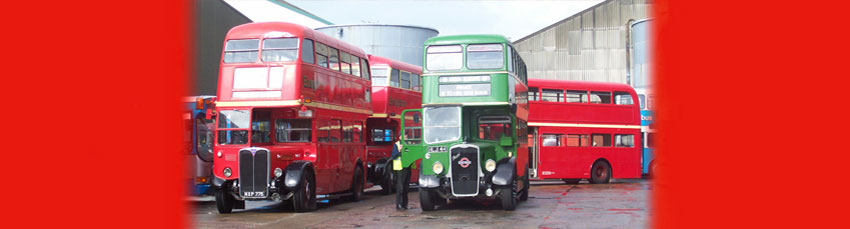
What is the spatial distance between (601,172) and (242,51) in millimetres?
12713

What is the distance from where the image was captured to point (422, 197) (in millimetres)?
13227

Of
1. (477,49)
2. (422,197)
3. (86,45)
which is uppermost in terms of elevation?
(477,49)

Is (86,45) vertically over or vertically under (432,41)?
under

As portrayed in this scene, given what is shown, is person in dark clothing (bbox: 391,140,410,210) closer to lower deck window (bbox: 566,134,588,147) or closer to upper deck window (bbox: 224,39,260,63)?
upper deck window (bbox: 224,39,260,63)

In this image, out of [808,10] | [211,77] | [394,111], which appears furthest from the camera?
[211,77]

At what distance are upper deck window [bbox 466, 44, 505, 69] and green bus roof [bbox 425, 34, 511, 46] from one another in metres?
0.10

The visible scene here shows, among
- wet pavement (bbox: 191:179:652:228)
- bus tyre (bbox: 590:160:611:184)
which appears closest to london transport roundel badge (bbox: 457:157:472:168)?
wet pavement (bbox: 191:179:652:228)

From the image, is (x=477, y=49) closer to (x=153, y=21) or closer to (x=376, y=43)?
(x=153, y=21)

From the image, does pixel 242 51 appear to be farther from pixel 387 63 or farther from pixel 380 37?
pixel 380 37

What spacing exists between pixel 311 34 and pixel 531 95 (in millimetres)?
9443

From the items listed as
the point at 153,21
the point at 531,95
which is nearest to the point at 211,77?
the point at 531,95

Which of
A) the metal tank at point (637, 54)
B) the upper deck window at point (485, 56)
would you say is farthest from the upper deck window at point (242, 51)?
the metal tank at point (637, 54)

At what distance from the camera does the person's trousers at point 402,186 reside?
44.7ft

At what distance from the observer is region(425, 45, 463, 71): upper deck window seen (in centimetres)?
1402
